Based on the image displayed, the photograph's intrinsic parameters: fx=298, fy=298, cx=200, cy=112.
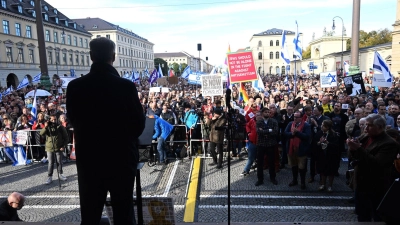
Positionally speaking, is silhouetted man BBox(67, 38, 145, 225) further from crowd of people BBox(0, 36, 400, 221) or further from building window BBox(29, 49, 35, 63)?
building window BBox(29, 49, 35, 63)

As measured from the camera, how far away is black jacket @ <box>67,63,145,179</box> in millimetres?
2078

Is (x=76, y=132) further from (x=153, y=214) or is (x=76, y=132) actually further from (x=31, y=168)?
(x=31, y=168)

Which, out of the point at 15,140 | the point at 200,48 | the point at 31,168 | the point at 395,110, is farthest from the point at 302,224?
the point at 200,48

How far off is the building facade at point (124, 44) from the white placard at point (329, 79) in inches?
3072

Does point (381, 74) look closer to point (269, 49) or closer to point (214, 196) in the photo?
point (214, 196)

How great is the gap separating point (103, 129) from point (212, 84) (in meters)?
9.19

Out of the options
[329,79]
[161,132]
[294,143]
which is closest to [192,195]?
[294,143]

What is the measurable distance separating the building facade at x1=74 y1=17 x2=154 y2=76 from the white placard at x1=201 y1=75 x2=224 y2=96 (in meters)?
79.6

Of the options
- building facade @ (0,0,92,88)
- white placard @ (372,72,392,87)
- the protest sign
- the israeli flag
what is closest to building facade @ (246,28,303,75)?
building facade @ (0,0,92,88)

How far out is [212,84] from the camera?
36.5ft

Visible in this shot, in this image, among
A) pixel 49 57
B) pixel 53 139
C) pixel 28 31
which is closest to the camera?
pixel 53 139

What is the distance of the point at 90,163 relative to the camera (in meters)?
2.12

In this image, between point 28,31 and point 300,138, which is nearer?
point 300,138

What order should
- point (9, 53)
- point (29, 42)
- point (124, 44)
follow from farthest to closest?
point (124, 44), point (29, 42), point (9, 53)
